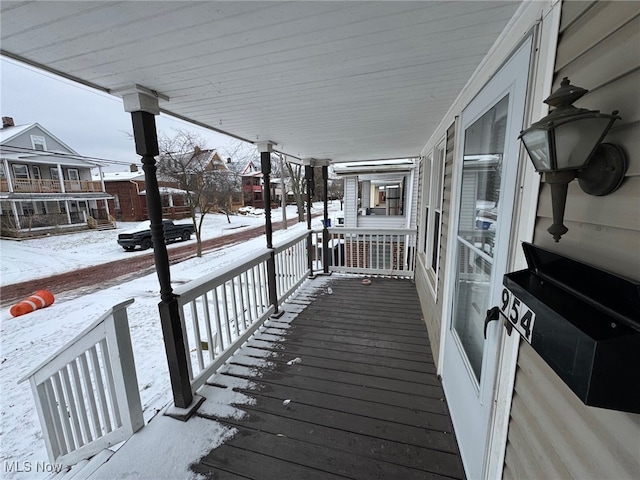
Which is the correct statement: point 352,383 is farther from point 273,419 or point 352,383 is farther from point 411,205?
point 411,205

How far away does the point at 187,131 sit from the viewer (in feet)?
37.2

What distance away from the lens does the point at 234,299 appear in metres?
2.66

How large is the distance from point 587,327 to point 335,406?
186 cm

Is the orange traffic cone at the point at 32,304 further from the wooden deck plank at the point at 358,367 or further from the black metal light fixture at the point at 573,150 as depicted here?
the black metal light fixture at the point at 573,150

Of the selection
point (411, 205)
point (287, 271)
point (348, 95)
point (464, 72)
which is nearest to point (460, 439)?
point (464, 72)

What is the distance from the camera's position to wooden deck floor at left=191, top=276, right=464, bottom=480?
61.3 inches

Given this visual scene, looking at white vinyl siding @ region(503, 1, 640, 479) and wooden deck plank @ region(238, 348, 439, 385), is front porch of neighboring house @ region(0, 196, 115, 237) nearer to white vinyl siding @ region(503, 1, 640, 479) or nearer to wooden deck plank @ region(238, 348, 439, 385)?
wooden deck plank @ region(238, 348, 439, 385)

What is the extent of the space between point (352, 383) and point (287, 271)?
2.06 meters

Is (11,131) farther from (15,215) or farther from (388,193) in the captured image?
(388,193)

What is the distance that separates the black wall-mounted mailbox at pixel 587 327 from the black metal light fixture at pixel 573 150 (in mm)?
139

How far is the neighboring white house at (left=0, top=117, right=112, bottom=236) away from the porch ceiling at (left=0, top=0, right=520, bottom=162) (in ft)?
55.8

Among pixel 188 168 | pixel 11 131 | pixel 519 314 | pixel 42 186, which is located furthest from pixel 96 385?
pixel 11 131

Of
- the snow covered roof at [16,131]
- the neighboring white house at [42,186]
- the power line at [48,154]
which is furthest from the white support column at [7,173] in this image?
the snow covered roof at [16,131]

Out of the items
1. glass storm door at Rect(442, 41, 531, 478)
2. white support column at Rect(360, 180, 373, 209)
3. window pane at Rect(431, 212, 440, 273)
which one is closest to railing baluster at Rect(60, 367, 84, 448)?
glass storm door at Rect(442, 41, 531, 478)
